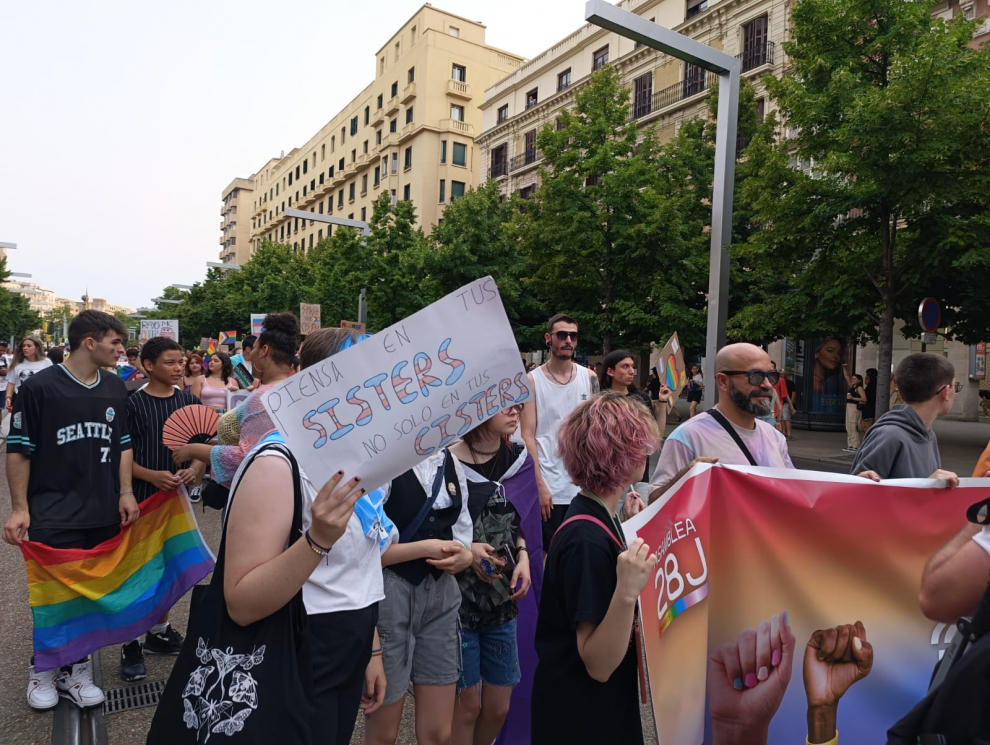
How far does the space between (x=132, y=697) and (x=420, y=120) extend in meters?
54.1

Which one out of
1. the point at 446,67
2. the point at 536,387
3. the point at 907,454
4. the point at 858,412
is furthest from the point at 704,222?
the point at 446,67

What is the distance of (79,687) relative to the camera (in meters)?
3.69

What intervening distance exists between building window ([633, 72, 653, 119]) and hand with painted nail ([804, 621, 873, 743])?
111 ft

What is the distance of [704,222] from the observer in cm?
2114

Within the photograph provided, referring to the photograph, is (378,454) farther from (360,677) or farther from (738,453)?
(738,453)

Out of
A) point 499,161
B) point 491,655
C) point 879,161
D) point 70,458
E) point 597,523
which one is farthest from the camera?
point 499,161

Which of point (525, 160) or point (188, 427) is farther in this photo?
point (525, 160)

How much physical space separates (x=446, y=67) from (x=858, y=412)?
4701 cm

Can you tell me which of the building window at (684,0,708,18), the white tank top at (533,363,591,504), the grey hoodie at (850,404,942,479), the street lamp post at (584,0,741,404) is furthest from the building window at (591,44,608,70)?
the grey hoodie at (850,404,942,479)

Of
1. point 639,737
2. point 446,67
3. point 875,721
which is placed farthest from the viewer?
point 446,67

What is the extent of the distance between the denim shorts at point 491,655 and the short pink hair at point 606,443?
1020 millimetres

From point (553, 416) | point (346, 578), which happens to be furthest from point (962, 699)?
point (553, 416)

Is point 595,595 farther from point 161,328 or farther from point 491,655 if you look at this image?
point 161,328

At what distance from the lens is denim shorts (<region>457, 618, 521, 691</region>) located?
2943 millimetres
